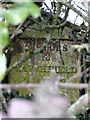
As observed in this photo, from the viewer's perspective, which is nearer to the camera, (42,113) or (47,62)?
(42,113)

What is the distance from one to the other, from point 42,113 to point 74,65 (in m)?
1.81

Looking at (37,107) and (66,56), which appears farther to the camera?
(66,56)

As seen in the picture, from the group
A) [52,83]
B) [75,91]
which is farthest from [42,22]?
[52,83]

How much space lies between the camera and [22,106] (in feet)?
1.32

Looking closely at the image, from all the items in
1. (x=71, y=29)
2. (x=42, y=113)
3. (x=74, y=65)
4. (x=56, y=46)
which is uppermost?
(x=42, y=113)

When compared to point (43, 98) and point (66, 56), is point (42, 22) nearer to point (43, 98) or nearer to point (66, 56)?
point (66, 56)

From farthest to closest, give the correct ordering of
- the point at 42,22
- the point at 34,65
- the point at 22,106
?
the point at 34,65 → the point at 42,22 → the point at 22,106

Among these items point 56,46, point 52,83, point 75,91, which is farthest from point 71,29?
point 52,83

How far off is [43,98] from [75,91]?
5.95ft

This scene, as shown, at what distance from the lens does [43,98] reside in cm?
42

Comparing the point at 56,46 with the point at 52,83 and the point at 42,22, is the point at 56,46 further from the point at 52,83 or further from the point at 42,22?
the point at 52,83

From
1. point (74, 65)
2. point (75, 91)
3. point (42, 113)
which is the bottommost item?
point (75, 91)

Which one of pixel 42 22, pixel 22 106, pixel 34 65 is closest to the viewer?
pixel 22 106

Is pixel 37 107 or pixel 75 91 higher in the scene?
pixel 37 107
